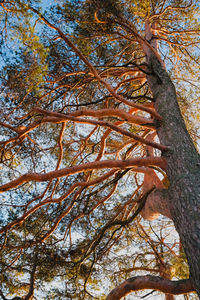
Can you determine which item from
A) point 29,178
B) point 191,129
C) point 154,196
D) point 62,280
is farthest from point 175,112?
point 62,280

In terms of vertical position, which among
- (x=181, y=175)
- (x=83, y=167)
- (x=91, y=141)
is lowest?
(x=181, y=175)

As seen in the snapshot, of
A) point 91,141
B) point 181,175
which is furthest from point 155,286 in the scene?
point 91,141

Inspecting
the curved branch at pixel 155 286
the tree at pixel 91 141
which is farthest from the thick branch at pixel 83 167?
the curved branch at pixel 155 286

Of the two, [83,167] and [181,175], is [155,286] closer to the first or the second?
[181,175]

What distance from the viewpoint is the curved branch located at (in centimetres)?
189

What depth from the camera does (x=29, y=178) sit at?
2146 mm

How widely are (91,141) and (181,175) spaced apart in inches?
140

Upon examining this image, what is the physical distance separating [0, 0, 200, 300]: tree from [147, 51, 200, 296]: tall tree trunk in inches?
0.4

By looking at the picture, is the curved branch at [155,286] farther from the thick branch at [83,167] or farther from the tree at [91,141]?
the thick branch at [83,167]

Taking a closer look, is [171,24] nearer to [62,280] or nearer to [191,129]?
[191,129]

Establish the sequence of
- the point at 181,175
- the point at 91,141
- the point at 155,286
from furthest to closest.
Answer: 1. the point at 91,141
2. the point at 181,175
3. the point at 155,286

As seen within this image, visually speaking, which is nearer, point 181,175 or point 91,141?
point 181,175

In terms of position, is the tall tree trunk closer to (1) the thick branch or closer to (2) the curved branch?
(2) the curved branch

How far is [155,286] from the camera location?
2027 mm
